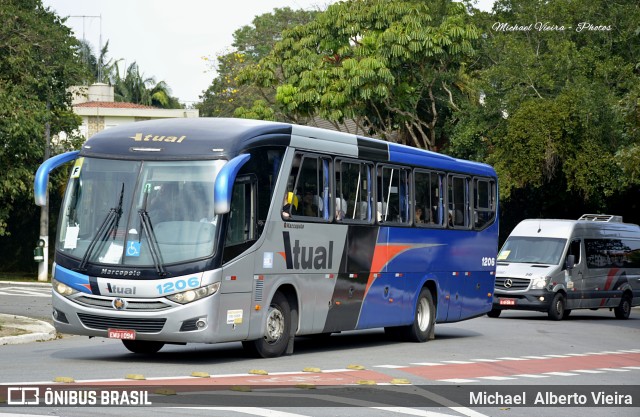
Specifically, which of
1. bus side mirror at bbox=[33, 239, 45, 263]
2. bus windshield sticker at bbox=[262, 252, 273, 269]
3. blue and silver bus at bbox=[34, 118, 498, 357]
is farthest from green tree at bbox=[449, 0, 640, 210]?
bus windshield sticker at bbox=[262, 252, 273, 269]

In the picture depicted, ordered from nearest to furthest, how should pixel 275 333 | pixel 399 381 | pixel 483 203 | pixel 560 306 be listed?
1. pixel 399 381
2. pixel 275 333
3. pixel 483 203
4. pixel 560 306

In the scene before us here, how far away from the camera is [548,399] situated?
12742 millimetres

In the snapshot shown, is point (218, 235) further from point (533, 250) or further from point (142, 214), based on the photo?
point (533, 250)

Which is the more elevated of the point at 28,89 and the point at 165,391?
the point at 28,89

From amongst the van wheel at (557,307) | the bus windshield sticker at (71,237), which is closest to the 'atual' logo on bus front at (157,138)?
the bus windshield sticker at (71,237)

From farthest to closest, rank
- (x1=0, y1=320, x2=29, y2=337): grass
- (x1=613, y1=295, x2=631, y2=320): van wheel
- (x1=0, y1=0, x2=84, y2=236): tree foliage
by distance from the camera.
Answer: (x1=0, y1=0, x2=84, y2=236): tree foliage < (x1=613, y1=295, x2=631, y2=320): van wheel < (x1=0, y1=320, x2=29, y2=337): grass

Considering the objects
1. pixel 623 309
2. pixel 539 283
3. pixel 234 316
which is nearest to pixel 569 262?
pixel 539 283

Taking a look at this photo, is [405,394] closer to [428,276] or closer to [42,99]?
[428,276]

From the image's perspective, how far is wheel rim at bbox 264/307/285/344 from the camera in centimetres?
1620

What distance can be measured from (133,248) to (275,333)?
2568 mm

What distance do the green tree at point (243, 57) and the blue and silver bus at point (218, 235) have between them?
54711mm

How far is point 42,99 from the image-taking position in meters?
44.8

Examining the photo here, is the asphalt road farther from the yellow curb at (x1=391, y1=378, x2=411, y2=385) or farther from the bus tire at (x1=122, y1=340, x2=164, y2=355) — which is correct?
the bus tire at (x1=122, y1=340, x2=164, y2=355)

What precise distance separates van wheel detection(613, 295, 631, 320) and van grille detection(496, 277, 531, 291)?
4.88m
